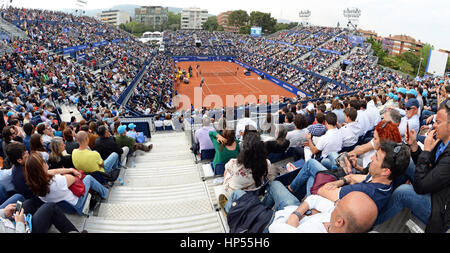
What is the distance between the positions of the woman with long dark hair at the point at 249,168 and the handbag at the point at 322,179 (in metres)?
0.67

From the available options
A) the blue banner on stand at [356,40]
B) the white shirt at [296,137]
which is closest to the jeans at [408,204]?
the white shirt at [296,137]

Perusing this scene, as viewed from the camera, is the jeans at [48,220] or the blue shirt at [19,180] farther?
the blue shirt at [19,180]

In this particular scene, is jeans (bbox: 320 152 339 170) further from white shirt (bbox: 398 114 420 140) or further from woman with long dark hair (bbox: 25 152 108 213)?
woman with long dark hair (bbox: 25 152 108 213)

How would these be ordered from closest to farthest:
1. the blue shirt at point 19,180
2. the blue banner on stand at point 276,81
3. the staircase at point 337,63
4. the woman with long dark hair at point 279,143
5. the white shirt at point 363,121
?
the blue shirt at point 19,180 < the woman with long dark hair at point 279,143 < the white shirt at point 363,121 < the blue banner on stand at point 276,81 < the staircase at point 337,63

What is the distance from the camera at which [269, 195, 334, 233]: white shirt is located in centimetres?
257

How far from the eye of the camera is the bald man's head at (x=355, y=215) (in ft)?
7.17

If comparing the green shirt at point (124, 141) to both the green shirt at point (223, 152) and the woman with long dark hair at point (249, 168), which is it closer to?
the green shirt at point (223, 152)

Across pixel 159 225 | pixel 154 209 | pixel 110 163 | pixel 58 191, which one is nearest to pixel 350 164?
pixel 159 225

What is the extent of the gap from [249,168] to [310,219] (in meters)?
1.06

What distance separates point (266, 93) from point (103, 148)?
95.6 feet

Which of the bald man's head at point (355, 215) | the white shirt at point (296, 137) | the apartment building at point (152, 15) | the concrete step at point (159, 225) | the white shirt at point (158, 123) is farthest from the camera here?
the apartment building at point (152, 15)

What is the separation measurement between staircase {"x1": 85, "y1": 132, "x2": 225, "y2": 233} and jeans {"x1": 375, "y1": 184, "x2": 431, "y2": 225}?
2155 mm

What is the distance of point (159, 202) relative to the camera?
4.63m
